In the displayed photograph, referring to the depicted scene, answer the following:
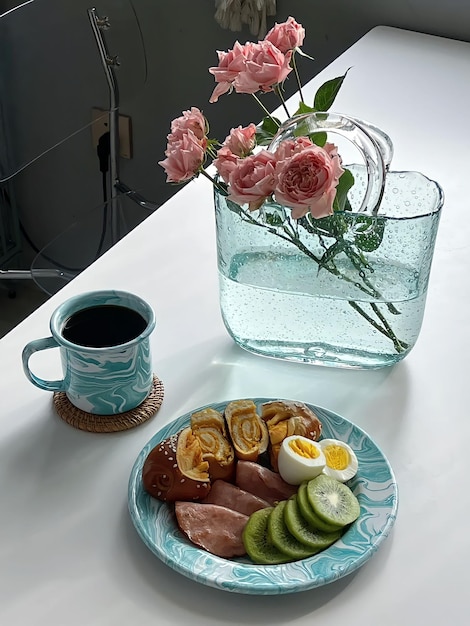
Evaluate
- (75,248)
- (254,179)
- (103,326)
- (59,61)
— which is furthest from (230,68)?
(75,248)

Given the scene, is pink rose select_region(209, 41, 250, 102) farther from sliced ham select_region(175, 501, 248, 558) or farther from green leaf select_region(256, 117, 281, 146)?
sliced ham select_region(175, 501, 248, 558)

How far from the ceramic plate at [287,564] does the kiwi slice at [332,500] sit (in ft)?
0.04

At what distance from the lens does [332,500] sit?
26.2 inches

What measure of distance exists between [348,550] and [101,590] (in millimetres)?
181

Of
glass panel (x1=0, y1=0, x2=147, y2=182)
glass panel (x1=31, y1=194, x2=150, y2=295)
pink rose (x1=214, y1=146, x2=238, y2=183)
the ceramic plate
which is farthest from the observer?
glass panel (x1=31, y1=194, x2=150, y2=295)

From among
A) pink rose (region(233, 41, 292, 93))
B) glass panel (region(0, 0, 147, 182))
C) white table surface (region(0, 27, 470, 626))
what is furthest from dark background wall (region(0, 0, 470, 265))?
pink rose (region(233, 41, 292, 93))

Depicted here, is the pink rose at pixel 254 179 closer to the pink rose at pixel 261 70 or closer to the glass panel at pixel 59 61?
the pink rose at pixel 261 70

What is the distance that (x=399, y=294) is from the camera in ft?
2.62

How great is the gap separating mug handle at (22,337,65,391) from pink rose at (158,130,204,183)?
18 centimetres

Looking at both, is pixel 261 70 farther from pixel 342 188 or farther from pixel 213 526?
pixel 213 526

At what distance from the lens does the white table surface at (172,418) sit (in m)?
0.62

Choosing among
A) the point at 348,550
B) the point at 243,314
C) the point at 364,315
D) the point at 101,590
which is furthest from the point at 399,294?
the point at 101,590

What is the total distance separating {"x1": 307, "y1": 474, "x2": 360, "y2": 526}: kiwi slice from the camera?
0.65m

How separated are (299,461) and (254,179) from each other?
223 millimetres
